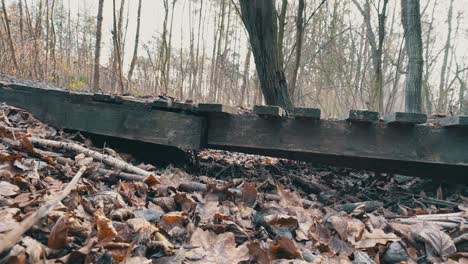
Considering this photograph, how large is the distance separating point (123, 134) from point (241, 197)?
1.75 meters

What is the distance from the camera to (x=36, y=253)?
1.42 meters

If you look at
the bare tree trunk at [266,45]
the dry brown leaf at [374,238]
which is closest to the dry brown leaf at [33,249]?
the dry brown leaf at [374,238]

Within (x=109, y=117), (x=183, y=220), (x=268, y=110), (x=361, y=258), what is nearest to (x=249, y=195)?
(x=183, y=220)

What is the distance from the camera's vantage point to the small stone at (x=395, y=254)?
194 cm

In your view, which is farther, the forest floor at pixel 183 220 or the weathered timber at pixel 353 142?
the weathered timber at pixel 353 142

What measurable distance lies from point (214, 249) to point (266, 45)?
151 inches

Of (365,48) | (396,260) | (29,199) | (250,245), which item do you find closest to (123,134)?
(29,199)

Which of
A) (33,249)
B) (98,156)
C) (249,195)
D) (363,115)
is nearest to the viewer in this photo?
(33,249)

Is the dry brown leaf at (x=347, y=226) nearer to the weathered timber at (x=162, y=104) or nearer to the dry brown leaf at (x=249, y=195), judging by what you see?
the dry brown leaf at (x=249, y=195)

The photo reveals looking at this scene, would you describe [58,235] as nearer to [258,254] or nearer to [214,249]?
[214,249]

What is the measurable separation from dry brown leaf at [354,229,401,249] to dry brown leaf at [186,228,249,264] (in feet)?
2.25

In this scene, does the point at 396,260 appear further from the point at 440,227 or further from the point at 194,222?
the point at 194,222

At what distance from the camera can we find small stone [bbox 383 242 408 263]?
6.38 feet

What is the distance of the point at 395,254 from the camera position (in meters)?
1.96
